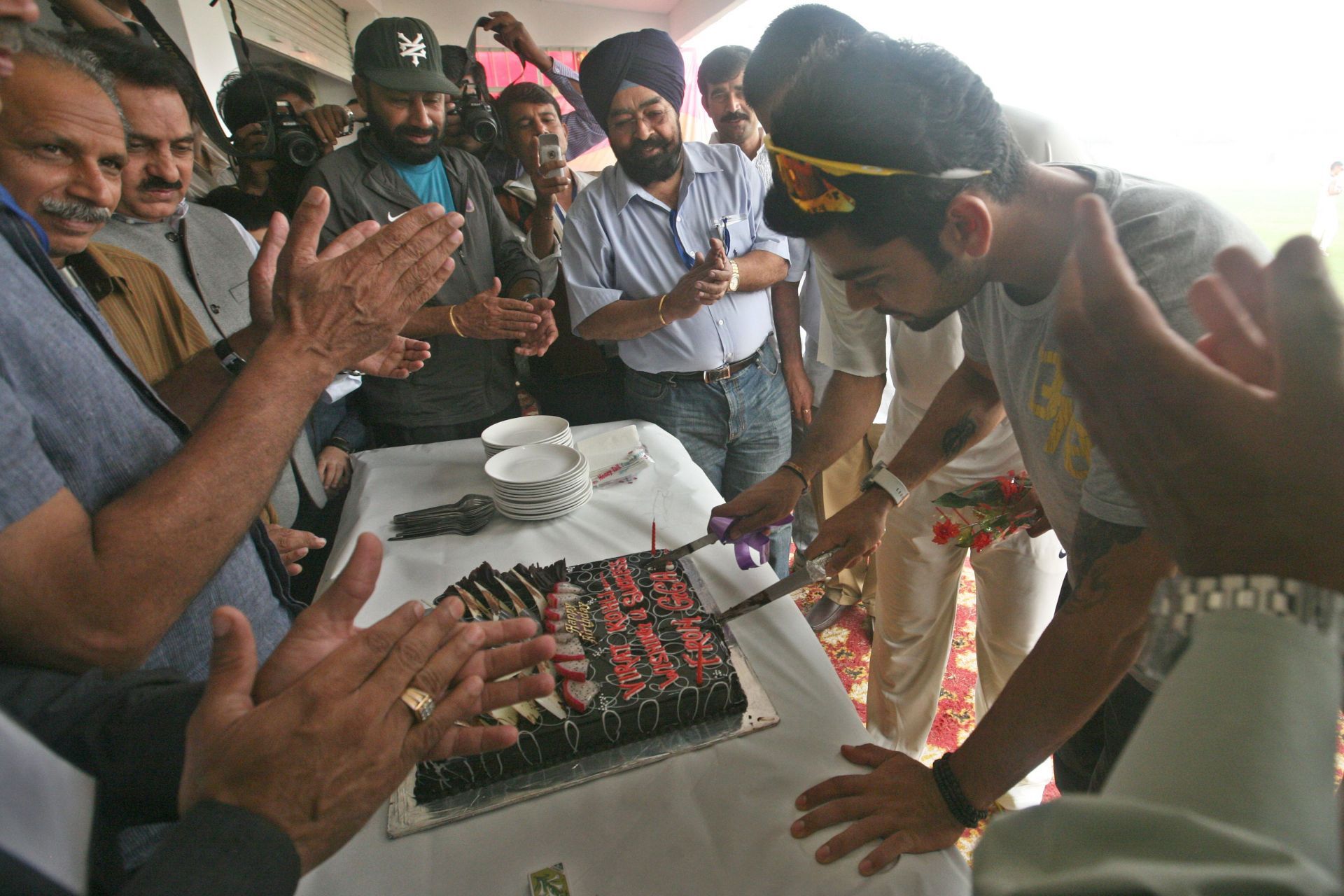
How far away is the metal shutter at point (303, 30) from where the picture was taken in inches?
222

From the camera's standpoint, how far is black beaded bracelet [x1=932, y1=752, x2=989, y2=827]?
0.86 meters

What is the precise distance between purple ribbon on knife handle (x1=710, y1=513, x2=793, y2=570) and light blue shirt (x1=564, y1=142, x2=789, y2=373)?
47.8 inches

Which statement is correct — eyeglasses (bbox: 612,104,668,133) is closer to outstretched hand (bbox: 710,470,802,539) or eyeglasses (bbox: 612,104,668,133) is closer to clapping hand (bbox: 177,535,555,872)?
outstretched hand (bbox: 710,470,802,539)

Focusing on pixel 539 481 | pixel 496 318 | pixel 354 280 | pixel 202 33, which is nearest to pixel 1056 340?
pixel 354 280

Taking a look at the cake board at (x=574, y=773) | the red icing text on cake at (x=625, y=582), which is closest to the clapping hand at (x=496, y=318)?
the red icing text on cake at (x=625, y=582)

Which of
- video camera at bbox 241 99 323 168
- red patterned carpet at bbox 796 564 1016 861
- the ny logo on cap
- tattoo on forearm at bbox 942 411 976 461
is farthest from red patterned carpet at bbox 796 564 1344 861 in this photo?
video camera at bbox 241 99 323 168

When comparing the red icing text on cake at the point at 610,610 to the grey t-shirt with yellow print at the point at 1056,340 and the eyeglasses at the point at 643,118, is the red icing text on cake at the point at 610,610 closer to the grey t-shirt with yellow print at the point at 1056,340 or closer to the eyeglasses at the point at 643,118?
the grey t-shirt with yellow print at the point at 1056,340

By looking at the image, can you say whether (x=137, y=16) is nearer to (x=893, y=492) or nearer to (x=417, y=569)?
(x=417, y=569)

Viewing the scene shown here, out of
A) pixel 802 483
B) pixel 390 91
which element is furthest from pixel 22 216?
pixel 390 91

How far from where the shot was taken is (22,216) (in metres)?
0.85

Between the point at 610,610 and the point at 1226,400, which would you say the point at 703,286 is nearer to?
the point at 610,610

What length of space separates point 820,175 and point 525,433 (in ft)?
4.18

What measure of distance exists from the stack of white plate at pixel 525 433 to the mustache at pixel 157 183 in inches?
47.1

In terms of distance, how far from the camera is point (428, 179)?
2.74 meters
